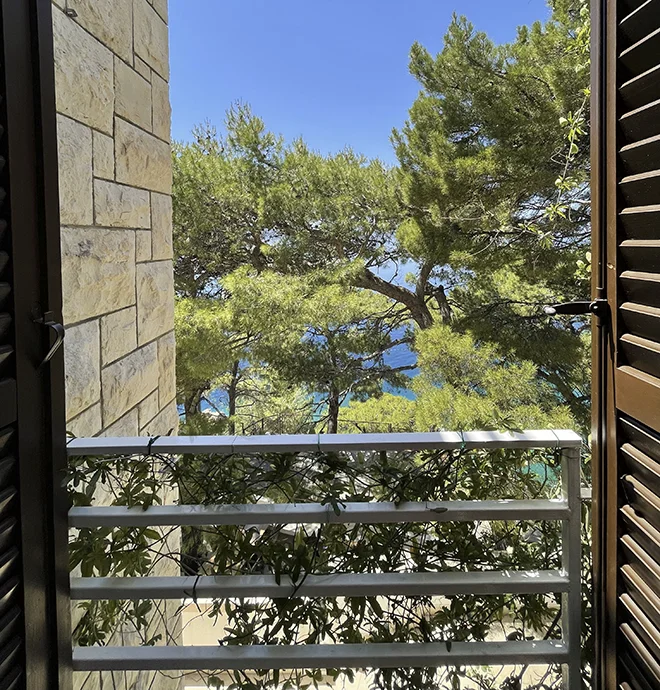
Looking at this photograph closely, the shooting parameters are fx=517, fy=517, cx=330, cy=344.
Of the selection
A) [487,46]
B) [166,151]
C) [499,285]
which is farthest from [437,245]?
[166,151]

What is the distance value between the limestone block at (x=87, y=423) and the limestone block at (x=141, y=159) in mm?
573

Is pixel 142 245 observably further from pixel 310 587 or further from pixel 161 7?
pixel 310 587

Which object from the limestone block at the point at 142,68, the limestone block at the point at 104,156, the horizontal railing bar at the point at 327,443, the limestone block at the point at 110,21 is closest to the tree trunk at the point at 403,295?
the limestone block at the point at 142,68

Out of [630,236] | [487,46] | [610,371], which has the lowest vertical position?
[610,371]

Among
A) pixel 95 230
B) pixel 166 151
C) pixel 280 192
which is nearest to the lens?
pixel 95 230

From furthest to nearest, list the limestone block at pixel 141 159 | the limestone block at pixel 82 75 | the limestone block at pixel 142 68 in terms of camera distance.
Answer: the limestone block at pixel 142 68, the limestone block at pixel 141 159, the limestone block at pixel 82 75

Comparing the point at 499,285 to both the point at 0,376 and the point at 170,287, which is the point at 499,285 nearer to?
the point at 170,287

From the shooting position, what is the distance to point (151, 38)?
5.17ft

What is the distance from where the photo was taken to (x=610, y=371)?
78 centimetres

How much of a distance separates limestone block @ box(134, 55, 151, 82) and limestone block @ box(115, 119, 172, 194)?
16 centimetres

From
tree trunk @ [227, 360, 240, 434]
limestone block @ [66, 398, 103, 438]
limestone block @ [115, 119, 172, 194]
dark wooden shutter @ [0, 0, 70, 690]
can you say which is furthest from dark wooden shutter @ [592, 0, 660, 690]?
tree trunk @ [227, 360, 240, 434]

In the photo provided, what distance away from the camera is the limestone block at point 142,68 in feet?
4.76

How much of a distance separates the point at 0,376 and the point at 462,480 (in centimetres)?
77

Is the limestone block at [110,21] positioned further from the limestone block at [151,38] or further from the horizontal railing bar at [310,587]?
the horizontal railing bar at [310,587]
